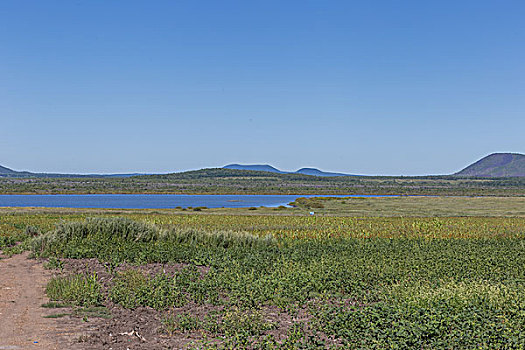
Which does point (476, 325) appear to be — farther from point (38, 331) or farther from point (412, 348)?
point (38, 331)

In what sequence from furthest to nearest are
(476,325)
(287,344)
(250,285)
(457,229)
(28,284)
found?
1. (457,229)
2. (28,284)
3. (250,285)
4. (476,325)
5. (287,344)

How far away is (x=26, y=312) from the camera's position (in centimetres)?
1105

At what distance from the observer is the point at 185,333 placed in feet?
32.1

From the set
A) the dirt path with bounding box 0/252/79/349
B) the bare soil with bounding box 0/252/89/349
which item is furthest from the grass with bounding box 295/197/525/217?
the bare soil with bounding box 0/252/89/349

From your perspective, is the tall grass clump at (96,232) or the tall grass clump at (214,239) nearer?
the tall grass clump at (96,232)

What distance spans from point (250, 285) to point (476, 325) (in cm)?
582

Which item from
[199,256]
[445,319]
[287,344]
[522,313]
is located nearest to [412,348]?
[445,319]

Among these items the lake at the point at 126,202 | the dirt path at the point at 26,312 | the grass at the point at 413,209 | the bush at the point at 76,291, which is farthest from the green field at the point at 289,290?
the lake at the point at 126,202

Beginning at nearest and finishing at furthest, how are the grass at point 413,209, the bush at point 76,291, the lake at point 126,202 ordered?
1. the bush at point 76,291
2. the grass at point 413,209
3. the lake at point 126,202

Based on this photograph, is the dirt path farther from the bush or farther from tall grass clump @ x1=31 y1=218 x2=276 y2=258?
tall grass clump @ x1=31 y1=218 x2=276 y2=258

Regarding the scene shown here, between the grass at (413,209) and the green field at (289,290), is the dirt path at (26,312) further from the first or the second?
the grass at (413,209)

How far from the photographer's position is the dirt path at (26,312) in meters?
8.95

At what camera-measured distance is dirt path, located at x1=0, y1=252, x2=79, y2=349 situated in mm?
8953

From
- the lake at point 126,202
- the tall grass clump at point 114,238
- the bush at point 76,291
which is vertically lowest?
the lake at point 126,202
